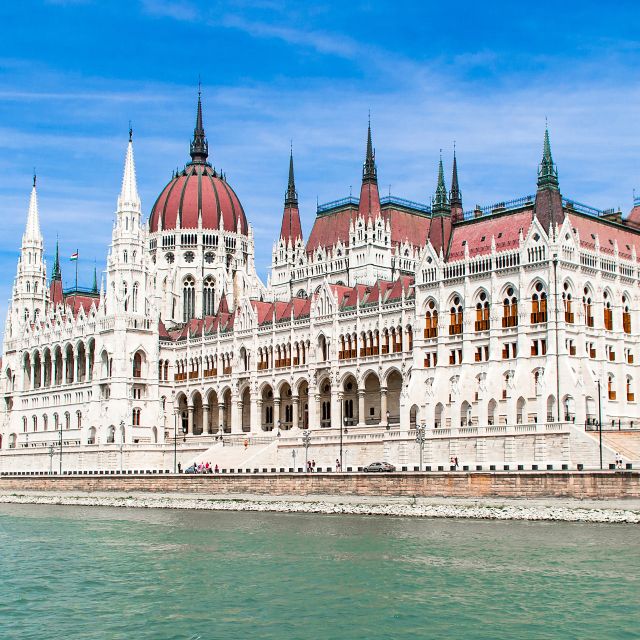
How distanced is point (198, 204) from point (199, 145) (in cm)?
1117

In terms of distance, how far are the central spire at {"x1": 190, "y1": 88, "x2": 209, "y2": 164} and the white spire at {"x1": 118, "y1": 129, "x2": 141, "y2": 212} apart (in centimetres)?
2223

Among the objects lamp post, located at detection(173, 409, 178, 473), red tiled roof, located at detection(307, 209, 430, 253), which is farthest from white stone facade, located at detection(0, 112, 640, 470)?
red tiled roof, located at detection(307, 209, 430, 253)

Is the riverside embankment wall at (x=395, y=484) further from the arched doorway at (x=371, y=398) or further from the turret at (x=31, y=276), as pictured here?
the turret at (x=31, y=276)

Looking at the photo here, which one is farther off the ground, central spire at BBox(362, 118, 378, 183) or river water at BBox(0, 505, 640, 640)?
central spire at BBox(362, 118, 378, 183)

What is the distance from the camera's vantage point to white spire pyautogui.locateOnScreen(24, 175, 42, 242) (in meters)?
142

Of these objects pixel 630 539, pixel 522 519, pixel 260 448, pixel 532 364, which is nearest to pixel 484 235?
pixel 532 364

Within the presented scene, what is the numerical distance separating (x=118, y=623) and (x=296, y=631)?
576 cm

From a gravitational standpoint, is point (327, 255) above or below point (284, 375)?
above

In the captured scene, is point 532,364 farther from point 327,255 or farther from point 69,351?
point 69,351

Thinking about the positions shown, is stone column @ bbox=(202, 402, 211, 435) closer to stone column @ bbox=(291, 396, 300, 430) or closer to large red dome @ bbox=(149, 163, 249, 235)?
stone column @ bbox=(291, 396, 300, 430)

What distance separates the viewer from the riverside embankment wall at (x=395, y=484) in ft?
198

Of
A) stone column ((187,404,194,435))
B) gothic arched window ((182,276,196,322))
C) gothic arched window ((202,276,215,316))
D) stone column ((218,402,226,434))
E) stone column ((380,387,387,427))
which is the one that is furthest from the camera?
gothic arched window ((202,276,215,316))

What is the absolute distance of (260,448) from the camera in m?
97.2

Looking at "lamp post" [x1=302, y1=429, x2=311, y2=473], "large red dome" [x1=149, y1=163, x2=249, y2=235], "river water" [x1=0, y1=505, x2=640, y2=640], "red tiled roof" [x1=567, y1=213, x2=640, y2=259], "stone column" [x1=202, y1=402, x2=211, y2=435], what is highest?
"large red dome" [x1=149, y1=163, x2=249, y2=235]
